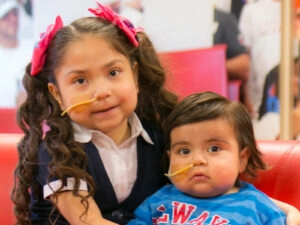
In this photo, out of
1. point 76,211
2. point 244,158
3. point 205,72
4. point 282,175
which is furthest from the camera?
point 205,72

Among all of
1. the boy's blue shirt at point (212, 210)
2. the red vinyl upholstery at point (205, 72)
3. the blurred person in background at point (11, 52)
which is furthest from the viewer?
the blurred person in background at point (11, 52)

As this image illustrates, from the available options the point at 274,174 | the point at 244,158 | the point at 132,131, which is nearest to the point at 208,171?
the point at 244,158

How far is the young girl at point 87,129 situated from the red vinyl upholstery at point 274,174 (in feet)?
0.77

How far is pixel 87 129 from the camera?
3.66 feet

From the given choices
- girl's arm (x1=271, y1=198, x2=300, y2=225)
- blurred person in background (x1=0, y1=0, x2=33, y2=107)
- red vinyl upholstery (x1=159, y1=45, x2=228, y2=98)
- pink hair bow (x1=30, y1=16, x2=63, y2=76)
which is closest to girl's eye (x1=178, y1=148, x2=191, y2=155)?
girl's arm (x1=271, y1=198, x2=300, y2=225)

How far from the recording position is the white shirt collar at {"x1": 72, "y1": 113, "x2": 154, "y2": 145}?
1110 millimetres

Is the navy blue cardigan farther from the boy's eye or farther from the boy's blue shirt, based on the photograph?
the boy's eye

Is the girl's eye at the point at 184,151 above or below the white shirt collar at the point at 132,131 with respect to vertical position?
below

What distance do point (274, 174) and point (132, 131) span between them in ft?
1.37

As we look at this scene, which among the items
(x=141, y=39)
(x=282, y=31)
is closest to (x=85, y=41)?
(x=141, y=39)

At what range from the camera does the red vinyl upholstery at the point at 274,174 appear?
4.25ft

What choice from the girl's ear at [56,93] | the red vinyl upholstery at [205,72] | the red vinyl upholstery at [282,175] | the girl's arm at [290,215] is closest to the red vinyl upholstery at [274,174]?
the red vinyl upholstery at [282,175]

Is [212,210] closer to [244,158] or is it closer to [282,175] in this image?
[244,158]

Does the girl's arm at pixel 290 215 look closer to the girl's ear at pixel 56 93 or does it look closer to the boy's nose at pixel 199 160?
the boy's nose at pixel 199 160
